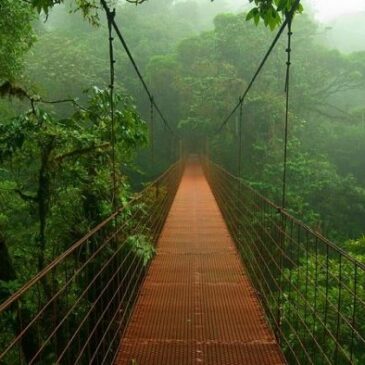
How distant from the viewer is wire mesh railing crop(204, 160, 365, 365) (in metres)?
1.54

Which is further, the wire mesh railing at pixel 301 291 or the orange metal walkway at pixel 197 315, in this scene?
the orange metal walkway at pixel 197 315

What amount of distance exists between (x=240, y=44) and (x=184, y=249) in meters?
10.4

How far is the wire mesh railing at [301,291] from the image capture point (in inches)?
60.6

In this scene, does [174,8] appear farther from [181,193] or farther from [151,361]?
[151,361]

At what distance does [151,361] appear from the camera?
6.43ft

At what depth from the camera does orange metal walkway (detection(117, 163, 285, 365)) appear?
202 cm

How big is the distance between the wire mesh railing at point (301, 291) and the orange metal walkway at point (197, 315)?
0.33 ft

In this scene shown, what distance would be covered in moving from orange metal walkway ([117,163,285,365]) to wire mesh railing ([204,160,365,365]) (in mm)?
99

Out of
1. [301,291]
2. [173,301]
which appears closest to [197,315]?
[173,301]

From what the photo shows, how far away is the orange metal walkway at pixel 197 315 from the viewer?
202 centimetres

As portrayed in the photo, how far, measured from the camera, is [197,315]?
246 cm

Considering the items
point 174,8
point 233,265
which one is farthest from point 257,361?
point 174,8

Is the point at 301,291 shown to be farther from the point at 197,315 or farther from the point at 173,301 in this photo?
the point at 197,315

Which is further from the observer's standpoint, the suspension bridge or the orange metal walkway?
the orange metal walkway
